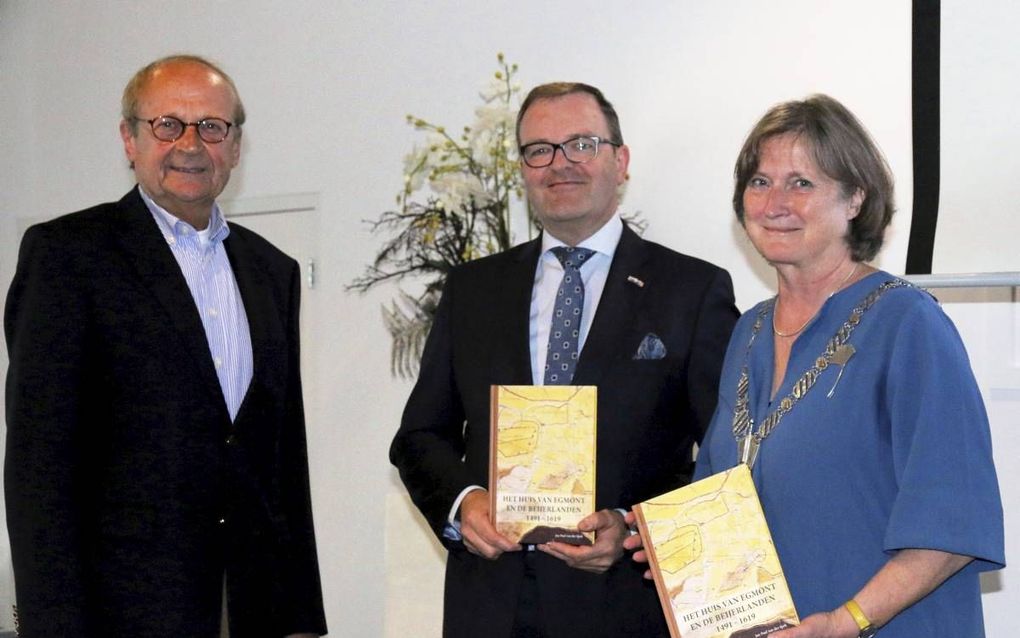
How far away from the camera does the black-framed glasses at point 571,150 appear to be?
2801mm

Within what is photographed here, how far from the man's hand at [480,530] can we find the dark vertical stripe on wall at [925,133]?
4.63 ft

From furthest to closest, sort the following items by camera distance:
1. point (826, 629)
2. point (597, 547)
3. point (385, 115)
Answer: point (385, 115)
point (597, 547)
point (826, 629)

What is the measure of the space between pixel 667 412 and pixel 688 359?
13 centimetres

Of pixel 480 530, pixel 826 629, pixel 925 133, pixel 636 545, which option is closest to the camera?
pixel 826 629

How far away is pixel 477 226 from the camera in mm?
4465

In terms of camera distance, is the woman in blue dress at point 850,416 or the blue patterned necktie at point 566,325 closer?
the woman in blue dress at point 850,416

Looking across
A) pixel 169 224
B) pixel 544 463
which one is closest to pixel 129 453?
pixel 169 224

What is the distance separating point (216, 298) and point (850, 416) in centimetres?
139

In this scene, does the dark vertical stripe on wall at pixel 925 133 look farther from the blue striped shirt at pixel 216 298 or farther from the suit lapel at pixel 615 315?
the blue striped shirt at pixel 216 298

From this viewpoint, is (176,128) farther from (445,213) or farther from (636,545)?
(445,213)

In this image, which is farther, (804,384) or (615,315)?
(615,315)

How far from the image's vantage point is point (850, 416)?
1.96 metres

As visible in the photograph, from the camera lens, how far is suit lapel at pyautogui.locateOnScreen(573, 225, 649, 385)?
103 inches

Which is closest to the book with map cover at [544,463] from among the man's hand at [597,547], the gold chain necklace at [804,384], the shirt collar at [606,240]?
the man's hand at [597,547]
